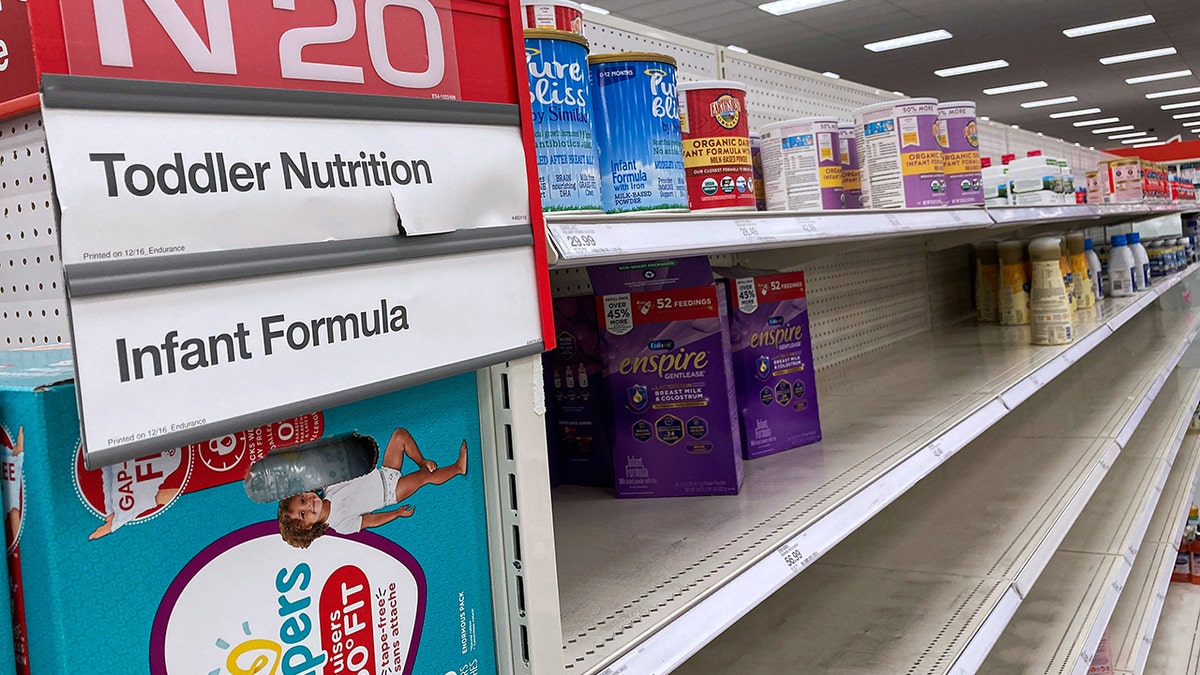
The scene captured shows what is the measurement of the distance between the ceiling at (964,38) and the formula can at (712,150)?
7320mm

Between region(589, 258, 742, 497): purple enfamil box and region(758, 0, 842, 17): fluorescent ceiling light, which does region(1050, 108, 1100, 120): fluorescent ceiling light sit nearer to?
region(758, 0, 842, 17): fluorescent ceiling light

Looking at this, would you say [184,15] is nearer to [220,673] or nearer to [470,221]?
[470,221]

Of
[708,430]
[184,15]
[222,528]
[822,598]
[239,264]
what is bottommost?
[822,598]

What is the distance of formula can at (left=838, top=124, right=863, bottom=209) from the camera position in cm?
175

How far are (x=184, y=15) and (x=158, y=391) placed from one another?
0.73 ft

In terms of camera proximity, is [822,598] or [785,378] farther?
[822,598]

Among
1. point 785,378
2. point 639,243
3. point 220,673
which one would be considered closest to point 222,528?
point 220,673

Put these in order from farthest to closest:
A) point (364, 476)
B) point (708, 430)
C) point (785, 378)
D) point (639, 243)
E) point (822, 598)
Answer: point (822, 598) → point (785, 378) → point (708, 430) → point (639, 243) → point (364, 476)

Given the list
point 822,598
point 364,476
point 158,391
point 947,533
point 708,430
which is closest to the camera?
point 158,391

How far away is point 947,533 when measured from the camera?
2.24 meters

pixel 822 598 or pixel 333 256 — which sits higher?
pixel 333 256

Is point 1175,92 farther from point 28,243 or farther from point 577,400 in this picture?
point 28,243

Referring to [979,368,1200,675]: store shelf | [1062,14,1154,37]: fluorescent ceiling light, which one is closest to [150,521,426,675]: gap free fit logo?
[979,368,1200,675]: store shelf

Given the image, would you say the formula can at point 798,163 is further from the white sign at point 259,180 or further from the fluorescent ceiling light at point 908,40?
the fluorescent ceiling light at point 908,40
